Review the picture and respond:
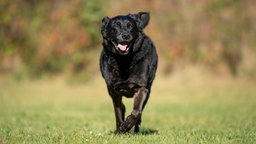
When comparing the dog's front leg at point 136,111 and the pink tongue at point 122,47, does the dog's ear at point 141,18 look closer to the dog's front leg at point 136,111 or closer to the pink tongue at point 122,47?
the pink tongue at point 122,47

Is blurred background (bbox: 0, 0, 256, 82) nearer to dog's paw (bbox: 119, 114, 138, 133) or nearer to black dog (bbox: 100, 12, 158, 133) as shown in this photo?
black dog (bbox: 100, 12, 158, 133)

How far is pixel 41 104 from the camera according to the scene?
20984mm

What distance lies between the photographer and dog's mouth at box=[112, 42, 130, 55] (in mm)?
8039

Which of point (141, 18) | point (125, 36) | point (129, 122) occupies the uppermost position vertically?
point (141, 18)

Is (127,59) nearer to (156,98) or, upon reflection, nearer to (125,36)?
(125,36)

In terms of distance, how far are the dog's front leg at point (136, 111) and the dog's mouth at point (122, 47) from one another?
1.98 ft

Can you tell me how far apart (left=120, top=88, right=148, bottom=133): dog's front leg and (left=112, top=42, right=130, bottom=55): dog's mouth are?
602 mm

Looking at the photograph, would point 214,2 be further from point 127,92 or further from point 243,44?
point 127,92

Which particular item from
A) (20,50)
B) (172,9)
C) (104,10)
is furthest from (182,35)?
(20,50)

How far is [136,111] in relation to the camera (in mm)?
7895

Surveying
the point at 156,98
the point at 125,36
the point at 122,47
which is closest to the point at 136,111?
the point at 122,47

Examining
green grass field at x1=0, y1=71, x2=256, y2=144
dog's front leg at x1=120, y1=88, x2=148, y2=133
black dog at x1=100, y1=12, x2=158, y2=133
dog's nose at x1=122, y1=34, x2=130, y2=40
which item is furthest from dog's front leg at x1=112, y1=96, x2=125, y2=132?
green grass field at x1=0, y1=71, x2=256, y2=144

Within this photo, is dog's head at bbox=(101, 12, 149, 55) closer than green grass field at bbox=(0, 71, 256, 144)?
Yes

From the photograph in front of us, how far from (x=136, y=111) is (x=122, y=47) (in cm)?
93
